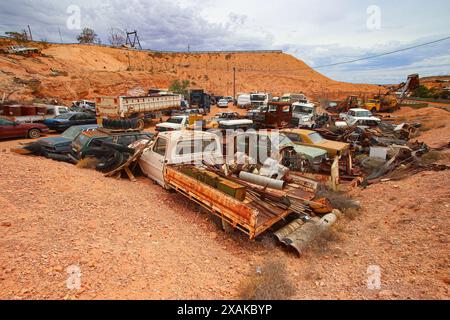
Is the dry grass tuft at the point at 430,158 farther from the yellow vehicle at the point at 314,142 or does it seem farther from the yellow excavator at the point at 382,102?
the yellow excavator at the point at 382,102

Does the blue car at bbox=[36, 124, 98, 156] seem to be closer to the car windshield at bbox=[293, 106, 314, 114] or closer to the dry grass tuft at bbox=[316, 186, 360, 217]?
the dry grass tuft at bbox=[316, 186, 360, 217]

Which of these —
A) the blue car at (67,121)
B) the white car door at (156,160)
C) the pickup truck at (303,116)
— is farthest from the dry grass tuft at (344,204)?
the blue car at (67,121)

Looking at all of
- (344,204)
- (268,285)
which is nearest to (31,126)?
(268,285)

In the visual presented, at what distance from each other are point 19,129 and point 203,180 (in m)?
13.4

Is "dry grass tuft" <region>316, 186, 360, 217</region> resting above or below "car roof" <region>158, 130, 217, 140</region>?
below

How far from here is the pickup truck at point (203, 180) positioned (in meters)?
4.20

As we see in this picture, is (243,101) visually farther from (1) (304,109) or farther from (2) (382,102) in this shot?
(2) (382,102)

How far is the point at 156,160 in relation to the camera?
21.4 ft

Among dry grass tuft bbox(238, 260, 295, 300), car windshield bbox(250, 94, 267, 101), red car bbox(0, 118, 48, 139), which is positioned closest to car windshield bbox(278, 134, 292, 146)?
dry grass tuft bbox(238, 260, 295, 300)

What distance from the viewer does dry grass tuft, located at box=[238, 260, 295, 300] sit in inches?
121

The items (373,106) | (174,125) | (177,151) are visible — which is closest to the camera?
(177,151)

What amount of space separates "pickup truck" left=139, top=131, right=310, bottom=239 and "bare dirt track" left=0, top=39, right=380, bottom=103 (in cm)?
2362

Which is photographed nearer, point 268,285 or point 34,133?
point 268,285
